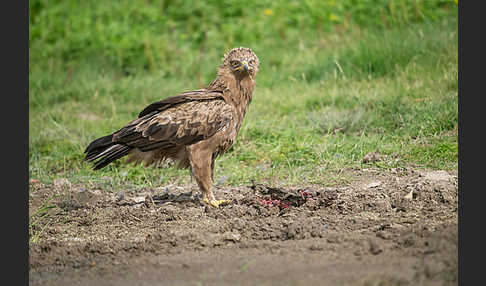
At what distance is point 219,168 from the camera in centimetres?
626

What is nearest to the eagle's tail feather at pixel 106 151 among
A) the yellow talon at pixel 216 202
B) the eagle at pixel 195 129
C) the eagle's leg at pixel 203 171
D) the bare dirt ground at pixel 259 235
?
the eagle at pixel 195 129

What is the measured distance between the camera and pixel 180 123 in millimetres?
5156

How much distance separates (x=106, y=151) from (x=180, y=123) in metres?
0.72

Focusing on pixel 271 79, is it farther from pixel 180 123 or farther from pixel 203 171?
pixel 203 171

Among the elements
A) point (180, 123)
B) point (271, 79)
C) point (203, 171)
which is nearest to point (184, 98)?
point (180, 123)

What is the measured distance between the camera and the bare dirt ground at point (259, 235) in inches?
135

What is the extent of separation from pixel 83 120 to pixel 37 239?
11.6 ft

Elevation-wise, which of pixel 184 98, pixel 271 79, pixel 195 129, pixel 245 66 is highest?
pixel 245 66

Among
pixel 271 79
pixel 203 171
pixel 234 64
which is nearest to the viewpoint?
pixel 203 171

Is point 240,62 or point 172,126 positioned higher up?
point 240,62

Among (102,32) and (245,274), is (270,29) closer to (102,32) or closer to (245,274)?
(102,32)

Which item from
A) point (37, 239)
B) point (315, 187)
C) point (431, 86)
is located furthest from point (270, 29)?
point (37, 239)

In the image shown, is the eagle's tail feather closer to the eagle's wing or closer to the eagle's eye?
the eagle's wing

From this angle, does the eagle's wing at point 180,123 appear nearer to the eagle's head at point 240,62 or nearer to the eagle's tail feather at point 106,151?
the eagle's tail feather at point 106,151
